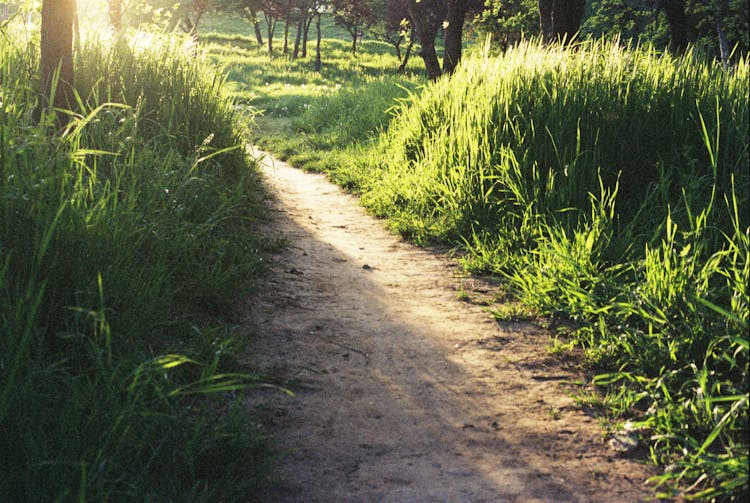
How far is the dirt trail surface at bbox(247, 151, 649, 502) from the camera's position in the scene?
248 centimetres

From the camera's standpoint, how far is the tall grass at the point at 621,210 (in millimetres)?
2832

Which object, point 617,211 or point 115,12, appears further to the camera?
point 115,12

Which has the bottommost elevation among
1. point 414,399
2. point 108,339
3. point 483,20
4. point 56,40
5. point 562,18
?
point 414,399

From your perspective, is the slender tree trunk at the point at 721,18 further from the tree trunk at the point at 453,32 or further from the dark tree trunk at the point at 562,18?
the dark tree trunk at the point at 562,18

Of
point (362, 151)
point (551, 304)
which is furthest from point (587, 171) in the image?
point (362, 151)

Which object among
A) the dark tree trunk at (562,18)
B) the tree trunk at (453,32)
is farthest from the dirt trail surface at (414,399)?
the tree trunk at (453,32)

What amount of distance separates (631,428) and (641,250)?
1.66m

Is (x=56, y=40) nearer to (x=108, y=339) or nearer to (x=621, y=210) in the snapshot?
(x=108, y=339)

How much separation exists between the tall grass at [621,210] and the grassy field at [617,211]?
14 mm

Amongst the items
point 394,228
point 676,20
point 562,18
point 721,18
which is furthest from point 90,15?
point 721,18

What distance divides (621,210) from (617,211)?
0.03m

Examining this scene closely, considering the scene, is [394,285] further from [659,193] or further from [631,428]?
[631,428]

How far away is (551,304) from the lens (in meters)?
4.04

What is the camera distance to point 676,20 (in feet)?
51.8
